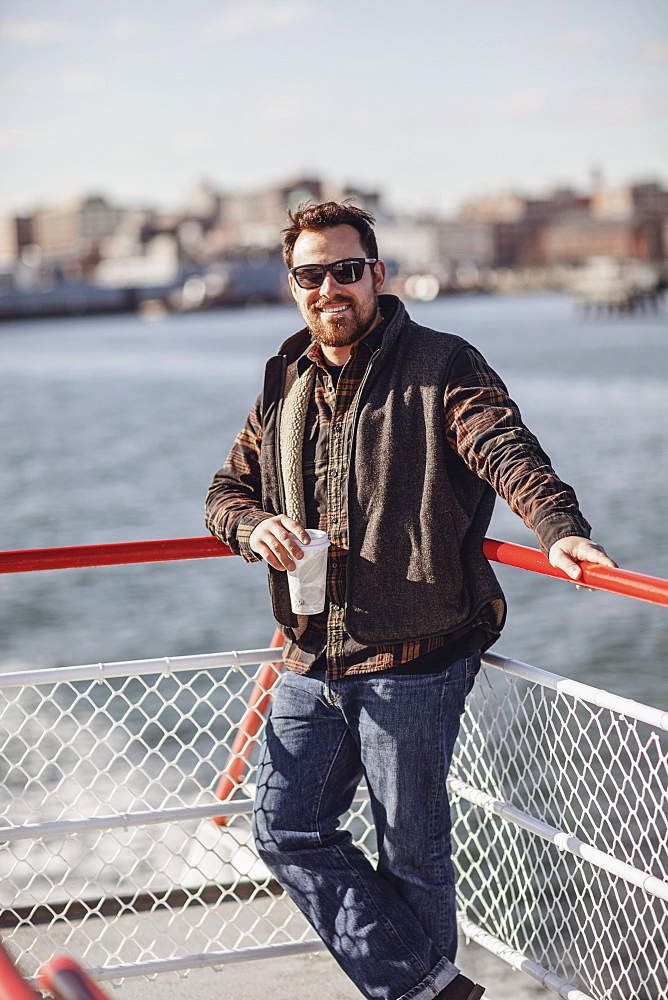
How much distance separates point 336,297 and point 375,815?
1113 mm

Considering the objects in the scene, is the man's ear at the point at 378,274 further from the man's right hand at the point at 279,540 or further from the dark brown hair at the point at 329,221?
the man's right hand at the point at 279,540

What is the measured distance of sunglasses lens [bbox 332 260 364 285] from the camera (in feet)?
8.52

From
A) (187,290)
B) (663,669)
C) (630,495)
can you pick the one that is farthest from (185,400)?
(187,290)

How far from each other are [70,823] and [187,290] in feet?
481

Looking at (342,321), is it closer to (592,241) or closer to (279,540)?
(279,540)

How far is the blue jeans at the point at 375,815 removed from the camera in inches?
98.3

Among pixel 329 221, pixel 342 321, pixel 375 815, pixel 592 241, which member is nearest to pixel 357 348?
pixel 342 321

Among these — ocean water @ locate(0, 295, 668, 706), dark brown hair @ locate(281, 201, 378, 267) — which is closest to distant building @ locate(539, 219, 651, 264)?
ocean water @ locate(0, 295, 668, 706)

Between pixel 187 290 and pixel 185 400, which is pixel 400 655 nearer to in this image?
pixel 185 400

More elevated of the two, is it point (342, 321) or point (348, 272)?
point (348, 272)

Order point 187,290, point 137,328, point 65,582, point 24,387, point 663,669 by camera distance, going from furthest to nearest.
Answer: point 187,290
point 137,328
point 24,387
point 65,582
point 663,669

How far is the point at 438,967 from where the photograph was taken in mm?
2531

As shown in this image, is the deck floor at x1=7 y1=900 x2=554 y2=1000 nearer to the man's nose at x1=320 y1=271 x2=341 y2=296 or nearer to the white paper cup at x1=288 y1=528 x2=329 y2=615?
the white paper cup at x1=288 y1=528 x2=329 y2=615

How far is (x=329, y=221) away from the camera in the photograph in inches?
103
